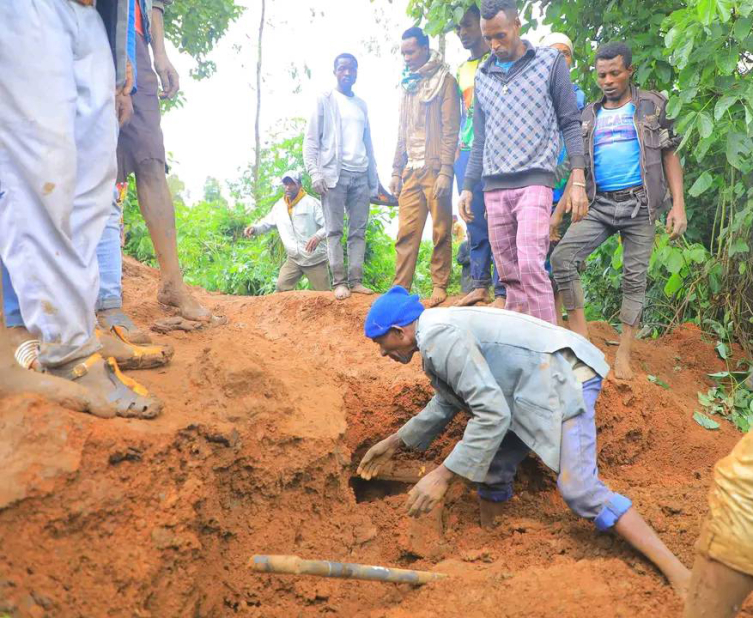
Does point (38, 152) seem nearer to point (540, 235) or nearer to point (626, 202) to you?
point (540, 235)

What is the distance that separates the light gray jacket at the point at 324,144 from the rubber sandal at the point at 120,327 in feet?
7.95

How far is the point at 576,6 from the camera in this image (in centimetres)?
489

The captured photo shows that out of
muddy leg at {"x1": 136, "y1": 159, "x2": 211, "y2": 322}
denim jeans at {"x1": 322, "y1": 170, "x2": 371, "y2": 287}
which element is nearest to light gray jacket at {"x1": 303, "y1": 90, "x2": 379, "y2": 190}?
denim jeans at {"x1": 322, "y1": 170, "x2": 371, "y2": 287}

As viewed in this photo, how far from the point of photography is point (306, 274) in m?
6.29

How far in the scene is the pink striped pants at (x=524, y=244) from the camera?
139 inches

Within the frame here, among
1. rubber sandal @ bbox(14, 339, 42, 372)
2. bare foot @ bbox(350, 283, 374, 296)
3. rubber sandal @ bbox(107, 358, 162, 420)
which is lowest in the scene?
bare foot @ bbox(350, 283, 374, 296)

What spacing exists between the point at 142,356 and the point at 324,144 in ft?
9.89

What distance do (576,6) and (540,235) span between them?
2.46m

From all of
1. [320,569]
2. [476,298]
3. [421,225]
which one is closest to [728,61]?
[476,298]

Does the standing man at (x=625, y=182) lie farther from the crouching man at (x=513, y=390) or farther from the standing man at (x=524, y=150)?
the crouching man at (x=513, y=390)

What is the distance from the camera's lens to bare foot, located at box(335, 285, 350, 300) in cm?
487

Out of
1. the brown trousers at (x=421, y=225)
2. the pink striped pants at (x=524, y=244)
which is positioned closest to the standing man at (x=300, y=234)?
the brown trousers at (x=421, y=225)

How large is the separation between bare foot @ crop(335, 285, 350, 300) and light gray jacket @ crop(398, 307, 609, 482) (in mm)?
2247

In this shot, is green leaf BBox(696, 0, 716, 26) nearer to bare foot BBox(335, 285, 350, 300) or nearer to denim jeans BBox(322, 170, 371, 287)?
denim jeans BBox(322, 170, 371, 287)
